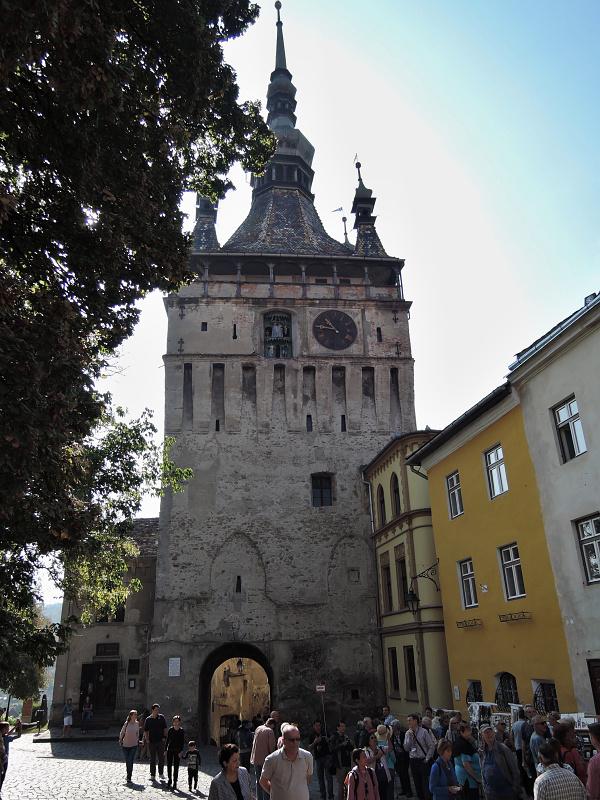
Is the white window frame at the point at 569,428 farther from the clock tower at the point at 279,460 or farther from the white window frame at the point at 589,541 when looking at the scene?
the clock tower at the point at 279,460

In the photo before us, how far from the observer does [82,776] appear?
47.8 ft

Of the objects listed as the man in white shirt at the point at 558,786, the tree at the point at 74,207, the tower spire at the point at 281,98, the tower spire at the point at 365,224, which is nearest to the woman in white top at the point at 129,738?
the tree at the point at 74,207

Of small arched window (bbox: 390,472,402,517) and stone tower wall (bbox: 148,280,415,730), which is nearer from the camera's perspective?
small arched window (bbox: 390,472,402,517)

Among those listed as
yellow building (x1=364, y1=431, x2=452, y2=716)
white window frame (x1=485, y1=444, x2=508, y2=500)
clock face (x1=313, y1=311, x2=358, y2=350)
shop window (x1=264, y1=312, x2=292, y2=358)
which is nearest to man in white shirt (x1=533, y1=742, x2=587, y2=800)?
white window frame (x1=485, y1=444, x2=508, y2=500)

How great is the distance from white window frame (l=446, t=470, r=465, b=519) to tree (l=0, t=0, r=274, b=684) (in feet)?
37.8

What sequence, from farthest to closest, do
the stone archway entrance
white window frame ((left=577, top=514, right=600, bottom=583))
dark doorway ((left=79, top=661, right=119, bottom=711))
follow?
the stone archway entrance < dark doorway ((left=79, top=661, right=119, bottom=711)) < white window frame ((left=577, top=514, right=600, bottom=583))

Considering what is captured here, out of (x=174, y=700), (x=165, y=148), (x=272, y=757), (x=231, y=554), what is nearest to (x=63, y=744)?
(x=174, y=700)

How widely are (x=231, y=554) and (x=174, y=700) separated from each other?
5643 millimetres

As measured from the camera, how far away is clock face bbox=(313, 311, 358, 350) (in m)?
30.1

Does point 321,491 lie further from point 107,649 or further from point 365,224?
point 365,224

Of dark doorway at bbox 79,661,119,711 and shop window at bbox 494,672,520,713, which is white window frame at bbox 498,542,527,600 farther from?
dark doorway at bbox 79,661,119,711

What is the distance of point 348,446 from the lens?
94.0ft

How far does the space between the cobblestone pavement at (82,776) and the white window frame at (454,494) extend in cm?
784

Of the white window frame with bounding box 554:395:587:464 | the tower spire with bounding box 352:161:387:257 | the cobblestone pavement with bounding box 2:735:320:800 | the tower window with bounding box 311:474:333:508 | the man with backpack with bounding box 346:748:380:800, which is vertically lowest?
the cobblestone pavement with bounding box 2:735:320:800
